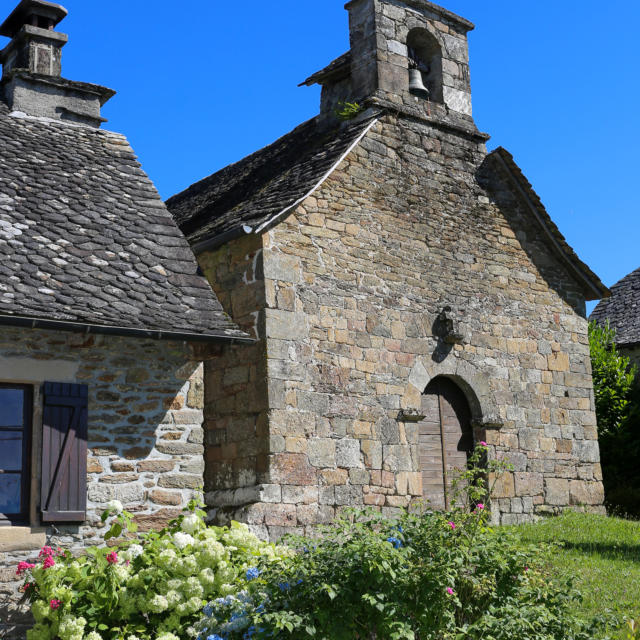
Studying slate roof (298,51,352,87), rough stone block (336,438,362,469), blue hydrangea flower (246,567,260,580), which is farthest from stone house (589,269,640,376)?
blue hydrangea flower (246,567,260,580)

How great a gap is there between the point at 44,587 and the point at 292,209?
560 centimetres

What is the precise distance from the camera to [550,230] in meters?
13.9

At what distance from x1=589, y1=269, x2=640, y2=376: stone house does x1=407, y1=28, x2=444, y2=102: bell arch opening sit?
23.8 ft

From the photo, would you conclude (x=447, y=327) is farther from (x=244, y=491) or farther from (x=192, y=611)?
(x=192, y=611)

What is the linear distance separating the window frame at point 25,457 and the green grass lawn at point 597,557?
14.2 feet

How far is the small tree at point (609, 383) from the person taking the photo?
16.9m

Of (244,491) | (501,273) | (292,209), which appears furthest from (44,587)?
(501,273)

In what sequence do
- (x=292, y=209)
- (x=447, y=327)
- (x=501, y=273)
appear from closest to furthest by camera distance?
(x=292, y=209)
(x=447, y=327)
(x=501, y=273)

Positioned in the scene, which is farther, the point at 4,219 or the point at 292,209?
the point at 292,209

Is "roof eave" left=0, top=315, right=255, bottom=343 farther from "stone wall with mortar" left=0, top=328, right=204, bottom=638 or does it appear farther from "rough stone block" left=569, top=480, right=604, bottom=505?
"rough stone block" left=569, top=480, right=604, bottom=505

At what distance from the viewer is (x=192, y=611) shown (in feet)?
21.8

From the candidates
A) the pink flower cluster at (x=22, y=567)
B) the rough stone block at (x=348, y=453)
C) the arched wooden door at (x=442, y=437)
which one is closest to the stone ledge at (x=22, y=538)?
the pink flower cluster at (x=22, y=567)

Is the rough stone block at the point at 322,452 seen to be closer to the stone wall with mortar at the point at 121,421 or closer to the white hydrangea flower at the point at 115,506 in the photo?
the stone wall with mortar at the point at 121,421

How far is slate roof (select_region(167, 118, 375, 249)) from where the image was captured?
1118cm
